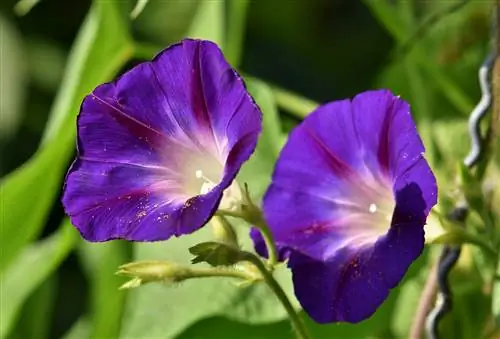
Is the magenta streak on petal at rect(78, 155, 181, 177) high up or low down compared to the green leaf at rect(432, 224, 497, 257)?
up

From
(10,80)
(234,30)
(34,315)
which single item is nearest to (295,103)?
(234,30)

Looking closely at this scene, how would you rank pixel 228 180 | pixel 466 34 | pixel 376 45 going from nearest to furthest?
pixel 228 180
pixel 466 34
pixel 376 45

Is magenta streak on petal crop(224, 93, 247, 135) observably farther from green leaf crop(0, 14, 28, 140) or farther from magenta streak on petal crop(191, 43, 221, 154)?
green leaf crop(0, 14, 28, 140)

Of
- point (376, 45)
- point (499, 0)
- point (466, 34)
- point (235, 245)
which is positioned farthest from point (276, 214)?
point (376, 45)

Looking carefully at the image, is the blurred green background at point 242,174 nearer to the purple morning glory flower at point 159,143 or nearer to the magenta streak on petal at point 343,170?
the magenta streak on petal at point 343,170

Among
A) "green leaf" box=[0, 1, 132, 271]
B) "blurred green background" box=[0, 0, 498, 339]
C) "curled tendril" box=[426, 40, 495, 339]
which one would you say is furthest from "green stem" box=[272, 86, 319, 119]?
"curled tendril" box=[426, 40, 495, 339]

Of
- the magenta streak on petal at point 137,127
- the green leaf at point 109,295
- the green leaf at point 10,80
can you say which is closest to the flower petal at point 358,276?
the magenta streak on petal at point 137,127

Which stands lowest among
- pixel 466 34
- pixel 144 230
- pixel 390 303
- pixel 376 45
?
pixel 376 45

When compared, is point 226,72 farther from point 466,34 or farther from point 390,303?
point 466,34
